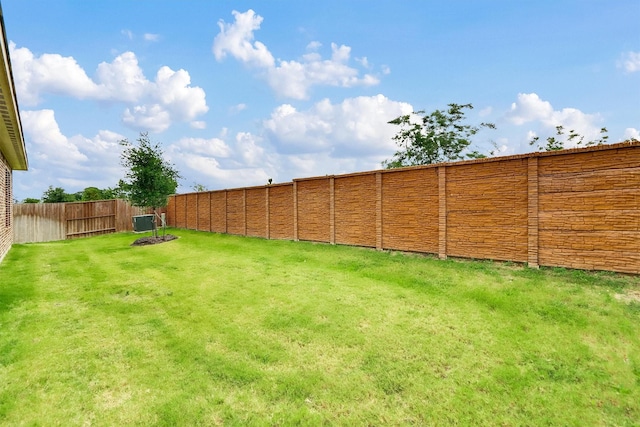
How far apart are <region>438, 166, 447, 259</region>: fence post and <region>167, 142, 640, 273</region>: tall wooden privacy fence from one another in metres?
0.02

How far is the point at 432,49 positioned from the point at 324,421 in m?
10.7

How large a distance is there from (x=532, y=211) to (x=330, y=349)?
5.36 m

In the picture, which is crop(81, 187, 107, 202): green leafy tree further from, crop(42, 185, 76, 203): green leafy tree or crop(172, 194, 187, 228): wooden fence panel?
crop(172, 194, 187, 228): wooden fence panel

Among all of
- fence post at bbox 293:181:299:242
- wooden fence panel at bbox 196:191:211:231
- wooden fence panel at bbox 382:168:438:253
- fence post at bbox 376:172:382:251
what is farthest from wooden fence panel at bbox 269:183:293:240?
wooden fence panel at bbox 196:191:211:231

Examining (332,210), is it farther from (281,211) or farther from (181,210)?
(181,210)

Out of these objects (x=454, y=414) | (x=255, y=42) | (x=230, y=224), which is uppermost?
(x=255, y=42)

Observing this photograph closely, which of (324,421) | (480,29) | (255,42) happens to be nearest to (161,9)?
(255,42)

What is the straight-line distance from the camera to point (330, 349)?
12.5 ft

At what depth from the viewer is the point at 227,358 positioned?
363 cm

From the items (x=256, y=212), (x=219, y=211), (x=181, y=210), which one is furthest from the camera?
(x=181, y=210)

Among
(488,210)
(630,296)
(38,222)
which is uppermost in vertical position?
(488,210)

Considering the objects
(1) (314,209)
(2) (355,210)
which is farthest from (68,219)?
(2) (355,210)

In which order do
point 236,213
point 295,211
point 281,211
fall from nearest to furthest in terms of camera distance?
point 295,211, point 281,211, point 236,213

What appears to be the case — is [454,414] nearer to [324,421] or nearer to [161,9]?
[324,421]
